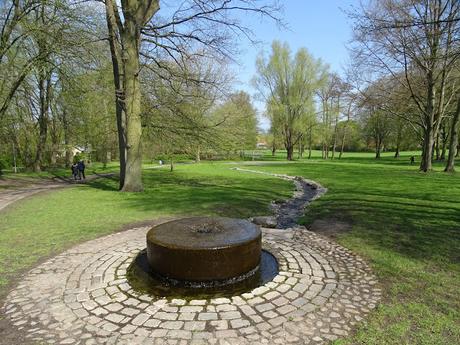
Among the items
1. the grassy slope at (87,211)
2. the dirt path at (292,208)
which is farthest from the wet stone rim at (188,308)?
the dirt path at (292,208)

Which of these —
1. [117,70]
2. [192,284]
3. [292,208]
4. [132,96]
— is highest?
[117,70]

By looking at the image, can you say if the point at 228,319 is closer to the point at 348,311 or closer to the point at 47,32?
the point at 348,311

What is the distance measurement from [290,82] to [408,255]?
34.9 meters

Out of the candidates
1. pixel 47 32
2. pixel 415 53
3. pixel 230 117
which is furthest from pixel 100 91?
pixel 415 53

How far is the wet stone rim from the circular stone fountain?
502 mm

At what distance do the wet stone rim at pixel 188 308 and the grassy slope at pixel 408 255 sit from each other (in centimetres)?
29

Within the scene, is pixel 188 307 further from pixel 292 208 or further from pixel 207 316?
pixel 292 208

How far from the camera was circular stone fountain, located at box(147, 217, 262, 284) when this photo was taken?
4418 millimetres

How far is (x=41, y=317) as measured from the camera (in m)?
3.61

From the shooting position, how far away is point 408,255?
5.44 meters

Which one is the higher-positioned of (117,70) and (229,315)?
(117,70)

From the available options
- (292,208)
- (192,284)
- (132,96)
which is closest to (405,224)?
(292,208)

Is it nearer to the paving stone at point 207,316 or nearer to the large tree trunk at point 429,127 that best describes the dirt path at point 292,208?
the paving stone at point 207,316

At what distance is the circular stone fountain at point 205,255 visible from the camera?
442 centimetres
